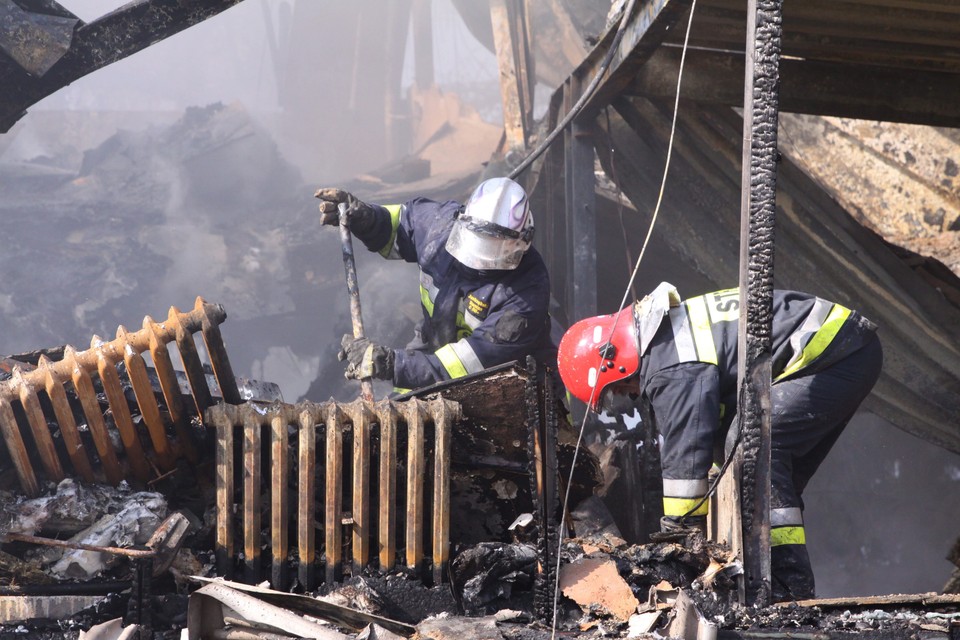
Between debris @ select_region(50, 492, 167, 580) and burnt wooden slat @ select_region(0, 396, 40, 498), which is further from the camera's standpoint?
burnt wooden slat @ select_region(0, 396, 40, 498)

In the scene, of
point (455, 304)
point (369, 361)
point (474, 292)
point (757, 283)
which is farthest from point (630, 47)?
point (757, 283)

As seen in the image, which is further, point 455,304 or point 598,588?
point 455,304

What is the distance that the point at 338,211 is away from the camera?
4.75 meters

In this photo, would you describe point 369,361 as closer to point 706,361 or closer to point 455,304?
point 455,304

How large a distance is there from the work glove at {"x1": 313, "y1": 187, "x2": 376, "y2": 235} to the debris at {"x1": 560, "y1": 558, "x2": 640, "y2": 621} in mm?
2564

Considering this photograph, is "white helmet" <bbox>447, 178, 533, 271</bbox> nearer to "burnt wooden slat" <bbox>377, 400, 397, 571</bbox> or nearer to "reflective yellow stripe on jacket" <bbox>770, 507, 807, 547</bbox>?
"burnt wooden slat" <bbox>377, 400, 397, 571</bbox>

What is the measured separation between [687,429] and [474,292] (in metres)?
1.66

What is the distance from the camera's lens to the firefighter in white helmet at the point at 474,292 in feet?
13.7

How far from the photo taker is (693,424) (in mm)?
3055

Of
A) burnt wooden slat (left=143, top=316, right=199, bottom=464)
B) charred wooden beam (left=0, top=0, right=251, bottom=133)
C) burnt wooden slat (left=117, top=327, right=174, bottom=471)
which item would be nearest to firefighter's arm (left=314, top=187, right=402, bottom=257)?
charred wooden beam (left=0, top=0, right=251, bottom=133)

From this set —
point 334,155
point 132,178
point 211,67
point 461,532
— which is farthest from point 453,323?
point 211,67

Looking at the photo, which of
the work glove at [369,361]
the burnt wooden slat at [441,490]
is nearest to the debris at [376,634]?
the burnt wooden slat at [441,490]

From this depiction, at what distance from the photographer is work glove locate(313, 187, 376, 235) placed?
185 inches

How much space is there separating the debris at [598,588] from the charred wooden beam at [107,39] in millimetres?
2882
